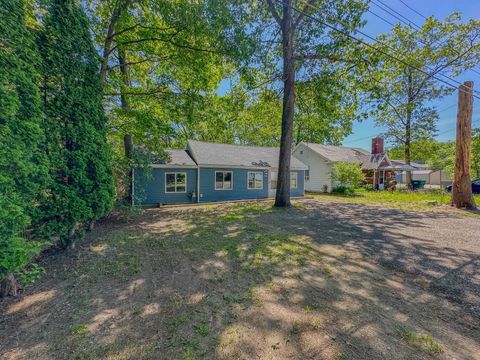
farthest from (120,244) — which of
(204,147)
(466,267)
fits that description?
(204,147)

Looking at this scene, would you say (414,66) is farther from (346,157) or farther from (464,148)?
(346,157)

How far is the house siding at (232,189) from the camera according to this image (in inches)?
515

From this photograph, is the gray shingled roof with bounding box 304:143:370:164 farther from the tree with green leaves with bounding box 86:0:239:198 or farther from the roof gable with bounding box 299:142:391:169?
the tree with green leaves with bounding box 86:0:239:198

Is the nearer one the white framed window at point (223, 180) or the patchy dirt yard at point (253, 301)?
the patchy dirt yard at point (253, 301)

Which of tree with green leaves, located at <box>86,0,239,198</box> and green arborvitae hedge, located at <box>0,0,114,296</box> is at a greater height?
tree with green leaves, located at <box>86,0,239,198</box>

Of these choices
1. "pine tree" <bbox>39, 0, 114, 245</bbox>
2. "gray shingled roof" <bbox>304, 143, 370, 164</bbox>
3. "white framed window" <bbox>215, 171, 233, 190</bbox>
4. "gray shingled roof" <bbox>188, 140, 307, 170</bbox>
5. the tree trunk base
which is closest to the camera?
the tree trunk base

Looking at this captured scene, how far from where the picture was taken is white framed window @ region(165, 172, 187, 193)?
12023 millimetres

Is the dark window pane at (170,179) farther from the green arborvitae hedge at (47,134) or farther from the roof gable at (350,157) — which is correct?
the roof gable at (350,157)

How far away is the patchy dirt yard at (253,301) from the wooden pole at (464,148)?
249 inches

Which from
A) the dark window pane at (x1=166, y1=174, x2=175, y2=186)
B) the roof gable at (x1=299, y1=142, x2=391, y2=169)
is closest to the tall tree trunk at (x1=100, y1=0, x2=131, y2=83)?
the dark window pane at (x1=166, y1=174, x2=175, y2=186)

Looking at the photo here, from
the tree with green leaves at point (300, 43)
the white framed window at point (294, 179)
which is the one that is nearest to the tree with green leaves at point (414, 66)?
the tree with green leaves at point (300, 43)

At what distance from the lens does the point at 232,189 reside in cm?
1409

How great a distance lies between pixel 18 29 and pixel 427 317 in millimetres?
6735

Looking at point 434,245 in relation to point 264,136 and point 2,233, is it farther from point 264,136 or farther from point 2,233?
point 264,136
